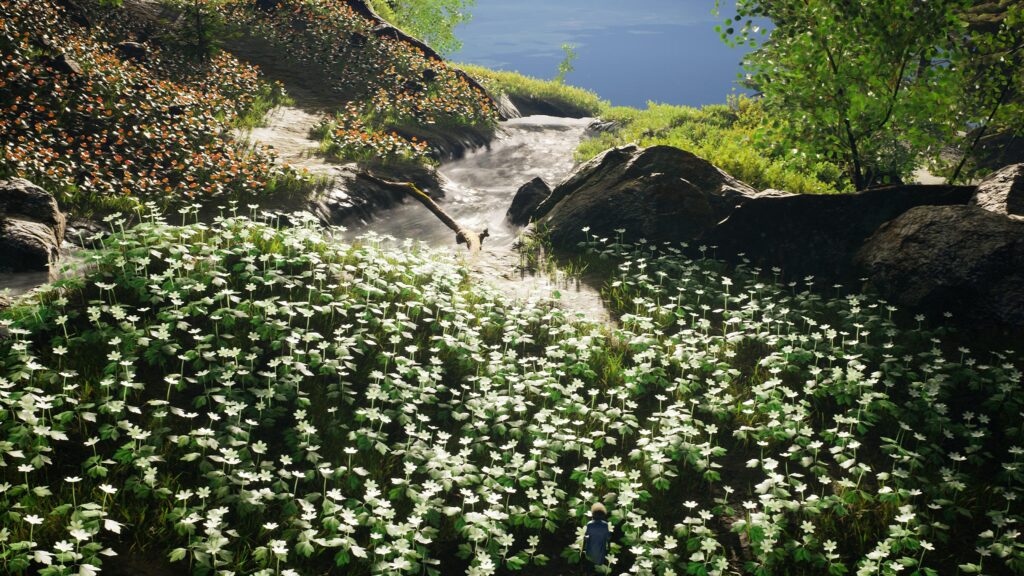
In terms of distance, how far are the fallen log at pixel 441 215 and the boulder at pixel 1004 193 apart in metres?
8.84

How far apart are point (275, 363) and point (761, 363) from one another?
6.26m

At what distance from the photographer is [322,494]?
702cm

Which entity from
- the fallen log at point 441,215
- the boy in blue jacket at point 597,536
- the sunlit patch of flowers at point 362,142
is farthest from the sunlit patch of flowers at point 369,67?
the boy in blue jacket at point 597,536

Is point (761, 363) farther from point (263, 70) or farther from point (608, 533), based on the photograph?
point (263, 70)

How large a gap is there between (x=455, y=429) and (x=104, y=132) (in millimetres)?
11106

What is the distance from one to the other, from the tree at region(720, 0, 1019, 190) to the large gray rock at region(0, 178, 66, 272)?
1282 centimetres

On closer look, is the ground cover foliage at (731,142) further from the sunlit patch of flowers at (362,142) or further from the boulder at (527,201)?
the sunlit patch of flowers at (362,142)

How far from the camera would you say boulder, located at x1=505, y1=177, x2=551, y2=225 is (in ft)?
55.4

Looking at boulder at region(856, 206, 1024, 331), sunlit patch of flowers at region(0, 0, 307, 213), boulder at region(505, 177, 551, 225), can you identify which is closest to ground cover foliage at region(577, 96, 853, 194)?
boulder at region(505, 177, 551, 225)

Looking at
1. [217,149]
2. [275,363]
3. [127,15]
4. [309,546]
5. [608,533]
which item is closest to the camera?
[309,546]

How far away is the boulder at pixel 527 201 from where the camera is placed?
16.9m

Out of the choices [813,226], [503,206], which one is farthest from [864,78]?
[503,206]

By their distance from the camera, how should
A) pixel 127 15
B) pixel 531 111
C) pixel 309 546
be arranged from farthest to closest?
pixel 531 111 → pixel 127 15 → pixel 309 546

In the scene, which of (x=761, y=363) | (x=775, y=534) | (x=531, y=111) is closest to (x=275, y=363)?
(x=775, y=534)
